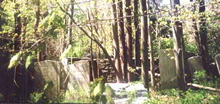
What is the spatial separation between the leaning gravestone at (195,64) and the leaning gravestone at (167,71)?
0.77 m

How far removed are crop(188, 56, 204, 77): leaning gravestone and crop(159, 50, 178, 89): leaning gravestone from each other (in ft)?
2.53

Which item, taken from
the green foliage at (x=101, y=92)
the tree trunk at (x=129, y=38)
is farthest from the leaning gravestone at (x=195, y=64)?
the green foliage at (x=101, y=92)

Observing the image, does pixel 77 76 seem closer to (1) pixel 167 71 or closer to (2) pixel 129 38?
(2) pixel 129 38

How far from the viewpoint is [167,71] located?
6.24 metres

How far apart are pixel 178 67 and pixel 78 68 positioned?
2.71 meters

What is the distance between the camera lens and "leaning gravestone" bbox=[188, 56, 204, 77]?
6.63m

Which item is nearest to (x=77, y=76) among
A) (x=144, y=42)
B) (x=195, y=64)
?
(x=144, y=42)

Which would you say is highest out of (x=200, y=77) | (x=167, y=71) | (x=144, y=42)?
(x=144, y=42)

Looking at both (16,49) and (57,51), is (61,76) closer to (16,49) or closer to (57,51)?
(16,49)

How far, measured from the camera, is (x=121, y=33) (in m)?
6.30

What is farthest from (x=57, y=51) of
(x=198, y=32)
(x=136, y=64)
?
(x=198, y=32)

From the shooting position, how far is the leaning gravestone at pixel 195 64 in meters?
6.63

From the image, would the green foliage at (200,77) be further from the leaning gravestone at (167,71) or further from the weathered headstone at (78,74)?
the weathered headstone at (78,74)

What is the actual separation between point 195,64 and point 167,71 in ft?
3.74
